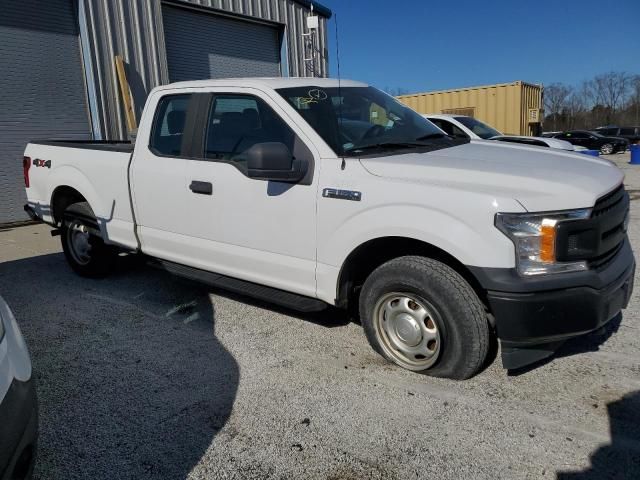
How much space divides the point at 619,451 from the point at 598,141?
1066 inches

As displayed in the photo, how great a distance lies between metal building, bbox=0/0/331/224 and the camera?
345 inches

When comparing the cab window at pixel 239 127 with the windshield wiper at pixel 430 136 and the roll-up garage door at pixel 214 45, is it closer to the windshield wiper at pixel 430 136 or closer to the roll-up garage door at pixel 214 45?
the windshield wiper at pixel 430 136

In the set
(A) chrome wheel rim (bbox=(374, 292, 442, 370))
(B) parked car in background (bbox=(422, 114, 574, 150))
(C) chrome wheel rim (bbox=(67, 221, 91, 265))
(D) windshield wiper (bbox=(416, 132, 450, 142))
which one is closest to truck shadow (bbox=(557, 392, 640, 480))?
(A) chrome wheel rim (bbox=(374, 292, 442, 370))

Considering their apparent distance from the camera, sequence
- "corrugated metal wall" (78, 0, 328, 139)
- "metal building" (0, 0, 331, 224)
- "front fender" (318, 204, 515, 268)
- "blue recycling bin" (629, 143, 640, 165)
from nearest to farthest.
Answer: "front fender" (318, 204, 515, 268) < "metal building" (0, 0, 331, 224) < "corrugated metal wall" (78, 0, 328, 139) < "blue recycling bin" (629, 143, 640, 165)

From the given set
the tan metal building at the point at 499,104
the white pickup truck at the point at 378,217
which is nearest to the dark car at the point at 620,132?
the tan metal building at the point at 499,104

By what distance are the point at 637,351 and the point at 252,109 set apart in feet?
10.1

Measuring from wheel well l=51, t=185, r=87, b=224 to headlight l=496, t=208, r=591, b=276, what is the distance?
4.28m

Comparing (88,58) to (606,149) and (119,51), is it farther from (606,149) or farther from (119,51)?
(606,149)

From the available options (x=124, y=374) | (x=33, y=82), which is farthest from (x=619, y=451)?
(x=33, y=82)

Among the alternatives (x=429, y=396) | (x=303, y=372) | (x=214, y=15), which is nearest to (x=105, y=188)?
(x=303, y=372)

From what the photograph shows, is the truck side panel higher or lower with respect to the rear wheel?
higher

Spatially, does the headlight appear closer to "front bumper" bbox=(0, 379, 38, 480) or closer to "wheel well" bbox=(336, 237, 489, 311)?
"wheel well" bbox=(336, 237, 489, 311)

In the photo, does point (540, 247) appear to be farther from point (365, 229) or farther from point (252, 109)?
point (252, 109)

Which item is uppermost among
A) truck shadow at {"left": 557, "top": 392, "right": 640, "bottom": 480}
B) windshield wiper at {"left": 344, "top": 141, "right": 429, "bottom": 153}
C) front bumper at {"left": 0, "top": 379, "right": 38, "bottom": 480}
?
windshield wiper at {"left": 344, "top": 141, "right": 429, "bottom": 153}
